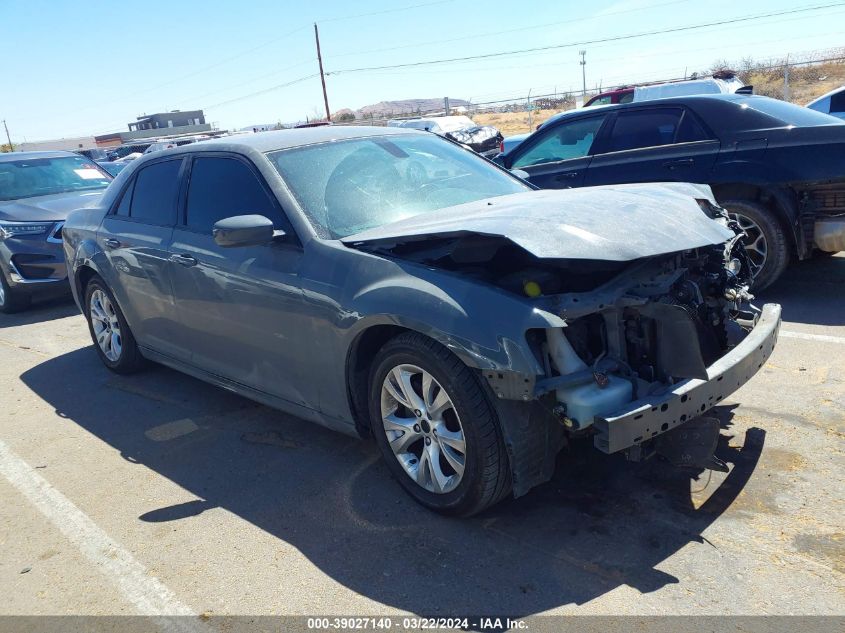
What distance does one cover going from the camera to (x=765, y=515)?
121 inches

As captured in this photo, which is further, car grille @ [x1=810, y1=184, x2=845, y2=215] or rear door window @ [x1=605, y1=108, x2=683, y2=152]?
rear door window @ [x1=605, y1=108, x2=683, y2=152]

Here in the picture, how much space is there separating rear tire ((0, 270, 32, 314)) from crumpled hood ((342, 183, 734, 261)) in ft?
22.1

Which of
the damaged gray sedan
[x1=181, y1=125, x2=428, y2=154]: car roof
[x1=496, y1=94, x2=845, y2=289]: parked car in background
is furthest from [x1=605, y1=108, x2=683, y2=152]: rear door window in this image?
[x1=181, y1=125, x2=428, y2=154]: car roof

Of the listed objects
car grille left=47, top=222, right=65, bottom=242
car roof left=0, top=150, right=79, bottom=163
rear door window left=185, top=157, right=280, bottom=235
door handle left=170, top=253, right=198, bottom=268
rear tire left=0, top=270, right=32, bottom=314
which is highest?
car roof left=0, top=150, right=79, bottom=163

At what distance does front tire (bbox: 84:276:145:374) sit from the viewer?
18.3 ft

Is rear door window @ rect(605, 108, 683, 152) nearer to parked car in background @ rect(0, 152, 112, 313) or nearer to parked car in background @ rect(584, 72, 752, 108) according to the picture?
parked car in background @ rect(0, 152, 112, 313)

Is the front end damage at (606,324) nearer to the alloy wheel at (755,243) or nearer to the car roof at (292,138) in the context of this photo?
the car roof at (292,138)

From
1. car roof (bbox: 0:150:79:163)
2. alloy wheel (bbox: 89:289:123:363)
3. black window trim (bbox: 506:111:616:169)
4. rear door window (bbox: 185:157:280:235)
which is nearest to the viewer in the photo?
rear door window (bbox: 185:157:280:235)

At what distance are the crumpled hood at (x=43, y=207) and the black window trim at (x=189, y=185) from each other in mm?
4440

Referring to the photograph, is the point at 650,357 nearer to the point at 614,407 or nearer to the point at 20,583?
the point at 614,407

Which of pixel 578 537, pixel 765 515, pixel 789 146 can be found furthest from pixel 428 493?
pixel 789 146

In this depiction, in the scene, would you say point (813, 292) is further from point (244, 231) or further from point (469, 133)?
point (469, 133)

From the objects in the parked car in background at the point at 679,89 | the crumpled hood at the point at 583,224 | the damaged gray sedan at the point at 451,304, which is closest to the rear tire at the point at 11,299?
the damaged gray sedan at the point at 451,304

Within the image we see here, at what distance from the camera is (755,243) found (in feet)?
20.1
